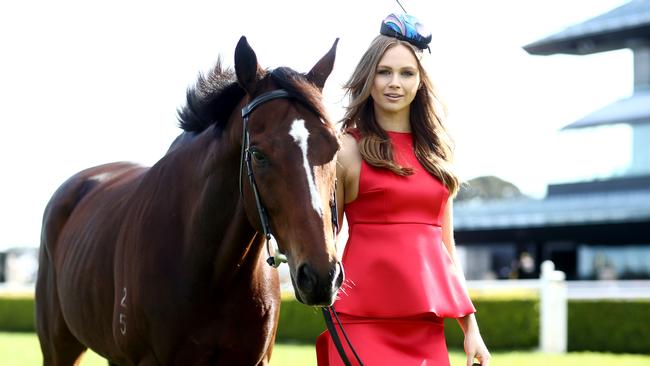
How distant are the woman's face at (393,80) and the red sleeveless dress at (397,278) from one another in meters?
0.22

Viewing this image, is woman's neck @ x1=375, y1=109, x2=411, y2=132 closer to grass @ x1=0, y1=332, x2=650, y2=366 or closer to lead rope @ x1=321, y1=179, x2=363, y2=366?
lead rope @ x1=321, y1=179, x2=363, y2=366

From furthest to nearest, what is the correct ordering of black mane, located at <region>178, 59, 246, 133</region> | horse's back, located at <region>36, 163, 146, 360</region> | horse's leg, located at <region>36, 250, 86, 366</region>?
horse's leg, located at <region>36, 250, 86, 366</region>, horse's back, located at <region>36, 163, 146, 360</region>, black mane, located at <region>178, 59, 246, 133</region>

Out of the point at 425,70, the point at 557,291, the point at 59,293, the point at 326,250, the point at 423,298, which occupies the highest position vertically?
the point at 425,70

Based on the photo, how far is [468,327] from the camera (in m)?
3.34

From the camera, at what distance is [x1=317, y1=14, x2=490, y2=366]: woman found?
10.5 feet

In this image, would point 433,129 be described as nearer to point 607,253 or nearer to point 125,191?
point 125,191

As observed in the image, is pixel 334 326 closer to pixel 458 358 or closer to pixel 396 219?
pixel 396 219

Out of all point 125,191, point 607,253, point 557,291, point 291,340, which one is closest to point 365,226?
point 125,191

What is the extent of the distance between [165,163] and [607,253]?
21.5 m

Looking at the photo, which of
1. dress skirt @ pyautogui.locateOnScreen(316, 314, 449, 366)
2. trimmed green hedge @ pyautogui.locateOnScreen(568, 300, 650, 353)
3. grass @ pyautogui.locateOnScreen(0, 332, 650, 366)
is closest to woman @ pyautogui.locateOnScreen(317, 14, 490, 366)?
dress skirt @ pyautogui.locateOnScreen(316, 314, 449, 366)

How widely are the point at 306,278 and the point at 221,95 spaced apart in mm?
1173

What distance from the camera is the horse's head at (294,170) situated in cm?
284

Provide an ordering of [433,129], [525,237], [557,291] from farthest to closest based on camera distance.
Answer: [525,237] → [557,291] → [433,129]

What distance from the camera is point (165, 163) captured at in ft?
13.6
